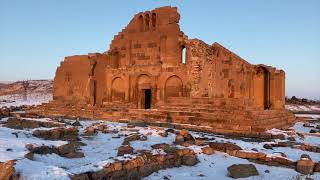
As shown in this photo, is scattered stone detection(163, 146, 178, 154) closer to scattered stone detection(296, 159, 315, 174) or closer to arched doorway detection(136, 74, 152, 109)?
scattered stone detection(296, 159, 315, 174)

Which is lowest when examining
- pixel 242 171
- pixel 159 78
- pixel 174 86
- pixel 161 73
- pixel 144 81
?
pixel 242 171

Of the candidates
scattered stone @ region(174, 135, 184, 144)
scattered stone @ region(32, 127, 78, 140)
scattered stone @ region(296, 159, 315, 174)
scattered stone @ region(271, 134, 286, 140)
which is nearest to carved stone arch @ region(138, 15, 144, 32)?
scattered stone @ region(271, 134, 286, 140)

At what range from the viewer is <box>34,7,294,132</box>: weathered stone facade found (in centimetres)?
2152

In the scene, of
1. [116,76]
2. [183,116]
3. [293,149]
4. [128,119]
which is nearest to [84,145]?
[293,149]

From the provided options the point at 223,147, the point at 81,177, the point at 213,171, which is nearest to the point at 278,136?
the point at 223,147

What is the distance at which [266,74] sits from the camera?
83.0ft

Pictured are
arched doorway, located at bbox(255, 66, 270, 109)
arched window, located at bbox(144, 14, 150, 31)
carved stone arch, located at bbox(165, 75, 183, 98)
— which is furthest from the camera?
arched window, located at bbox(144, 14, 150, 31)

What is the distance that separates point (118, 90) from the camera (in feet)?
92.4

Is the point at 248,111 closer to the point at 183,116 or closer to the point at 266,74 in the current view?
the point at 183,116

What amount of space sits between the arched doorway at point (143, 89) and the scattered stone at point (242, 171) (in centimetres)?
1825

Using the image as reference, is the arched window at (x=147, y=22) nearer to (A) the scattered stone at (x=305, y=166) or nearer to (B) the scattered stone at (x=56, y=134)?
(B) the scattered stone at (x=56, y=134)

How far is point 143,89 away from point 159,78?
6.49 feet

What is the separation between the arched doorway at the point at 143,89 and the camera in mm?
26334

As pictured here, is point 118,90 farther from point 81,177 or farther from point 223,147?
point 81,177
